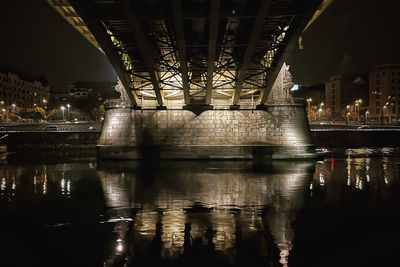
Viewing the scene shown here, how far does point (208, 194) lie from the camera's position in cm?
1357

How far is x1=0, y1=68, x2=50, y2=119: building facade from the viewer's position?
86375 millimetres

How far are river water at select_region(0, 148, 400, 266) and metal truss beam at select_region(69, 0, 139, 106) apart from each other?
6671 mm

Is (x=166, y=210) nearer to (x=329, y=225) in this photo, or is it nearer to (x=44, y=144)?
(x=329, y=225)

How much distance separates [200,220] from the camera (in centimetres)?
962

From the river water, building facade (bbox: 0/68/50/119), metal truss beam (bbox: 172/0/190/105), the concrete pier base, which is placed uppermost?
building facade (bbox: 0/68/50/119)

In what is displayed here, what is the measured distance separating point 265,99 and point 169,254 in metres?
19.1

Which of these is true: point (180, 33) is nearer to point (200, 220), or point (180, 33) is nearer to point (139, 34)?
point (139, 34)

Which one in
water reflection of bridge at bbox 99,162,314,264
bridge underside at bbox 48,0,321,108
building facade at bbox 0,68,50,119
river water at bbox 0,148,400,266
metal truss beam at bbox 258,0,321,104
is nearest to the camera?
river water at bbox 0,148,400,266

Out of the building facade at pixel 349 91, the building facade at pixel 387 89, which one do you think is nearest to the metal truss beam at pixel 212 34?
the building facade at pixel 387 89

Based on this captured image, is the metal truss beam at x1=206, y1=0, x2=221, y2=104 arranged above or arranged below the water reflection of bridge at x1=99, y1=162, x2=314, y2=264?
above

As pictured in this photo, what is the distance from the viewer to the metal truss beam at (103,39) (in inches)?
555

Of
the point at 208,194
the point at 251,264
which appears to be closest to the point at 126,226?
the point at 251,264

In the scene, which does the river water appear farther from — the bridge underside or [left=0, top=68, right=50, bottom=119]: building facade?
[left=0, top=68, right=50, bottom=119]: building facade

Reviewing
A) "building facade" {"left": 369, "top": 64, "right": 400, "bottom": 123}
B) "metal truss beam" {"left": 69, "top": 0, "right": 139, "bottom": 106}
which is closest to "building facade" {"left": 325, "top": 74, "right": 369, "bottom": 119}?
"building facade" {"left": 369, "top": 64, "right": 400, "bottom": 123}
